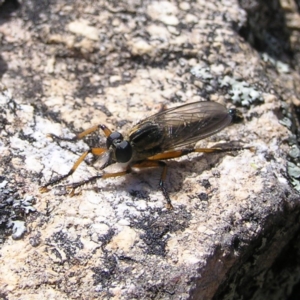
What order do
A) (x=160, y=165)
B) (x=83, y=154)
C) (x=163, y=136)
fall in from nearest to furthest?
(x=83, y=154)
(x=160, y=165)
(x=163, y=136)

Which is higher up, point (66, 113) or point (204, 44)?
point (204, 44)

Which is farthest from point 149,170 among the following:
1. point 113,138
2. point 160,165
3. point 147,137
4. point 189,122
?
point 189,122

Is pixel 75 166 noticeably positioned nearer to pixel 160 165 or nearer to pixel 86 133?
pixel 86 133

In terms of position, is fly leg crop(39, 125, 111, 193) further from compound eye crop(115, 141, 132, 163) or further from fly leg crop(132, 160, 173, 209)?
A: fly leg crop(132, 160, 173, 209)

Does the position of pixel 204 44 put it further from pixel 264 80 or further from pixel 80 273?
pixel 80 273

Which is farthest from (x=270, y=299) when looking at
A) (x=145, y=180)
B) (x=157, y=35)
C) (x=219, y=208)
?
(x=157, y=35)
